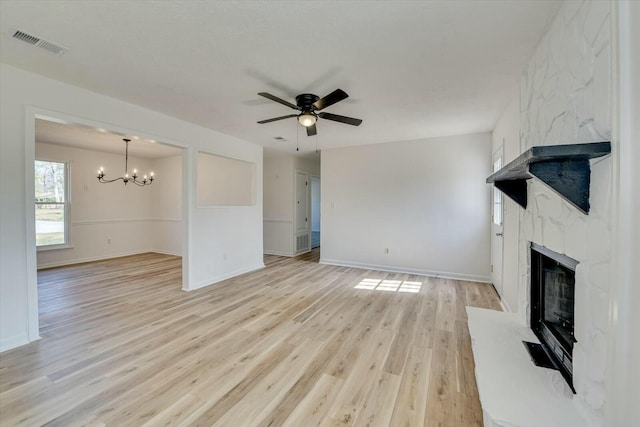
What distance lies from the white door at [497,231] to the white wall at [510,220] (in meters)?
0.22

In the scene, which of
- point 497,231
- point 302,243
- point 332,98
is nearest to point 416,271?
point 497,231

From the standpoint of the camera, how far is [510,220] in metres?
3.05

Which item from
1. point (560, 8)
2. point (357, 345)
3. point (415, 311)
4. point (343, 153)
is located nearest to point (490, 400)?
point (357, 345)

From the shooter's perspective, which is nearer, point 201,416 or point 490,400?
point 490,400

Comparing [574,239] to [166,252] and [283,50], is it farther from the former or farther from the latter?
[166,252]

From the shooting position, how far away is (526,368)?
1.55 meters

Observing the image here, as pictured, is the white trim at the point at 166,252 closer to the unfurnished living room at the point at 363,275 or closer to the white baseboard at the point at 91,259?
the white baseboard at the point at 91,259

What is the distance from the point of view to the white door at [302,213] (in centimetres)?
694

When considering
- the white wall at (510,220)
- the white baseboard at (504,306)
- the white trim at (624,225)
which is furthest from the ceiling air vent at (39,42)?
the white baseboard at (504,306)

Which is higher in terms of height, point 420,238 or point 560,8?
point 560,8

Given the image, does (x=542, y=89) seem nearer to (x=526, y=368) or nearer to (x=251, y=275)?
(x=526, y=368)

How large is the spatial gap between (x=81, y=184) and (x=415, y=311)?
7.35 metres

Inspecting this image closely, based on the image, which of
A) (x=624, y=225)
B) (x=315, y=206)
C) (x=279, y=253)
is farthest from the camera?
A: (x=315, y=206)

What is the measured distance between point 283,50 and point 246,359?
257 centimetres
